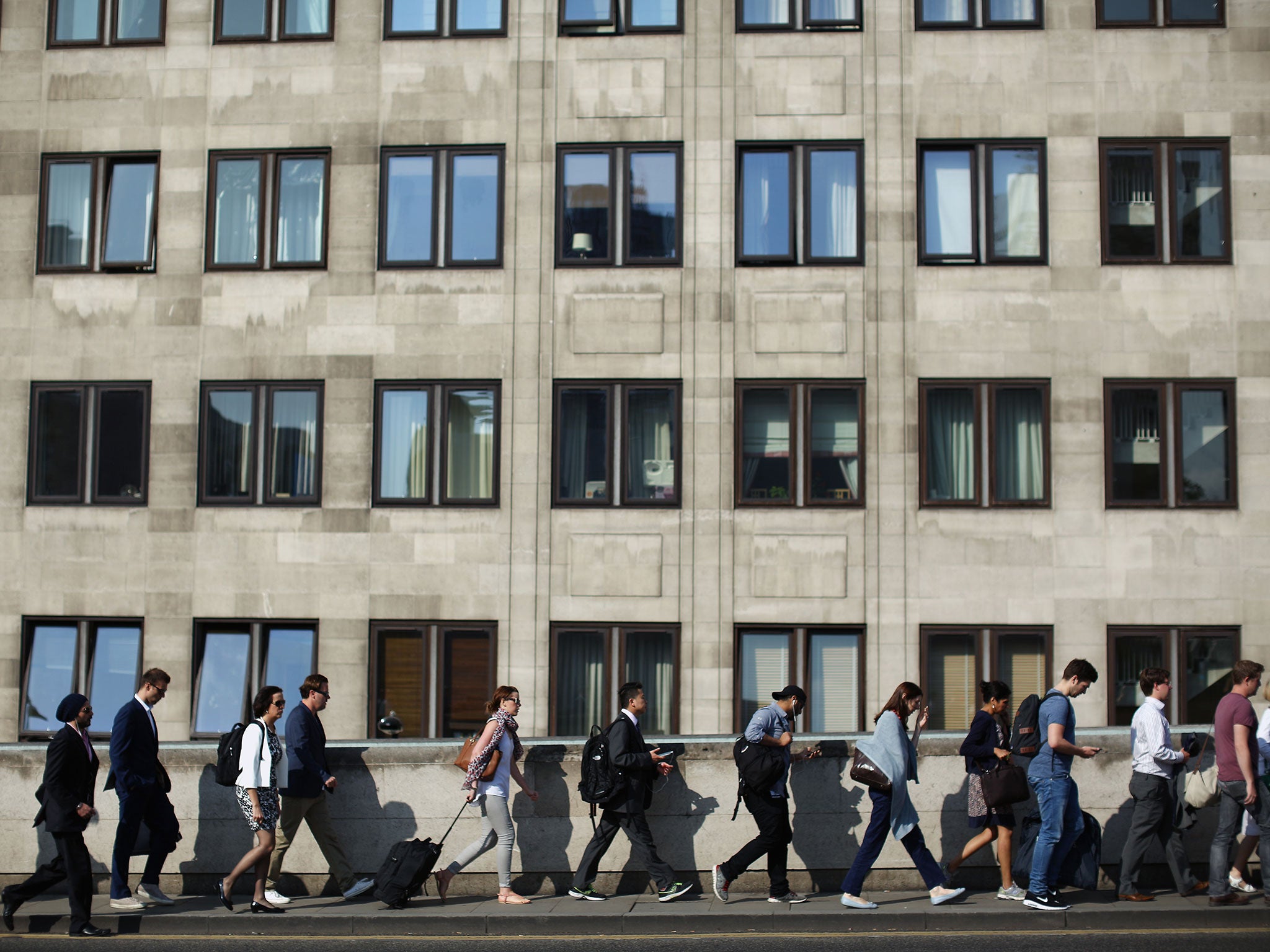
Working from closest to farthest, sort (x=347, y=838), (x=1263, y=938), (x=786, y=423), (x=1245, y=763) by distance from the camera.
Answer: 1. (x=1263, y=938)
2. (x=1245, y=763)
3. (x=347, y=838)
4. (x=786, y=423)

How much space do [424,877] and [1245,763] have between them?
698 centimetres

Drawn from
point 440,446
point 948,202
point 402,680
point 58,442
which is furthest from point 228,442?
point 948,202

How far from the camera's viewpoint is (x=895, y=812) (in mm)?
11992

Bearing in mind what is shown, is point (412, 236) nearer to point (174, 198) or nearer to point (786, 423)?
point (174, 198)

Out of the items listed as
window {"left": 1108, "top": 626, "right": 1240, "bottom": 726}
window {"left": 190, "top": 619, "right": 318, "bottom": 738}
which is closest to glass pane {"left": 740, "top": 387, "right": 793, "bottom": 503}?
window {"left": 1108, "top": 626, "right": 1240, "bottom": 726}

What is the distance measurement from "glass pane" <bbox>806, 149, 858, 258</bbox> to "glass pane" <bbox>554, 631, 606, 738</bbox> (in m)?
6.23

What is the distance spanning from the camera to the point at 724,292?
19547 mm

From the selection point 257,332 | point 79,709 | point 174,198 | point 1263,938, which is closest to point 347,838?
point 79,709

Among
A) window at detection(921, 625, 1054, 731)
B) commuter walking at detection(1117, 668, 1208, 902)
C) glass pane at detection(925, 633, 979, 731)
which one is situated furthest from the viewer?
glass pane at detection(925, 633, 979, 731)

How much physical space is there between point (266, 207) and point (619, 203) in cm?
506

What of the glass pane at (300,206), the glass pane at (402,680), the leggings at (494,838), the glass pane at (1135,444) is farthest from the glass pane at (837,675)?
the glass pane at (300,206)

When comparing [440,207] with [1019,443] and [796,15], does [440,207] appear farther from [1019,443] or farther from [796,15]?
[1019,443]

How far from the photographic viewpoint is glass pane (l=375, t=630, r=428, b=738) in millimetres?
19516

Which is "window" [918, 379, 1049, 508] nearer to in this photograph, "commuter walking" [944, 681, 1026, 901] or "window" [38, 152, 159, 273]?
"commuter walking" [944, 681, 1026, 901]
